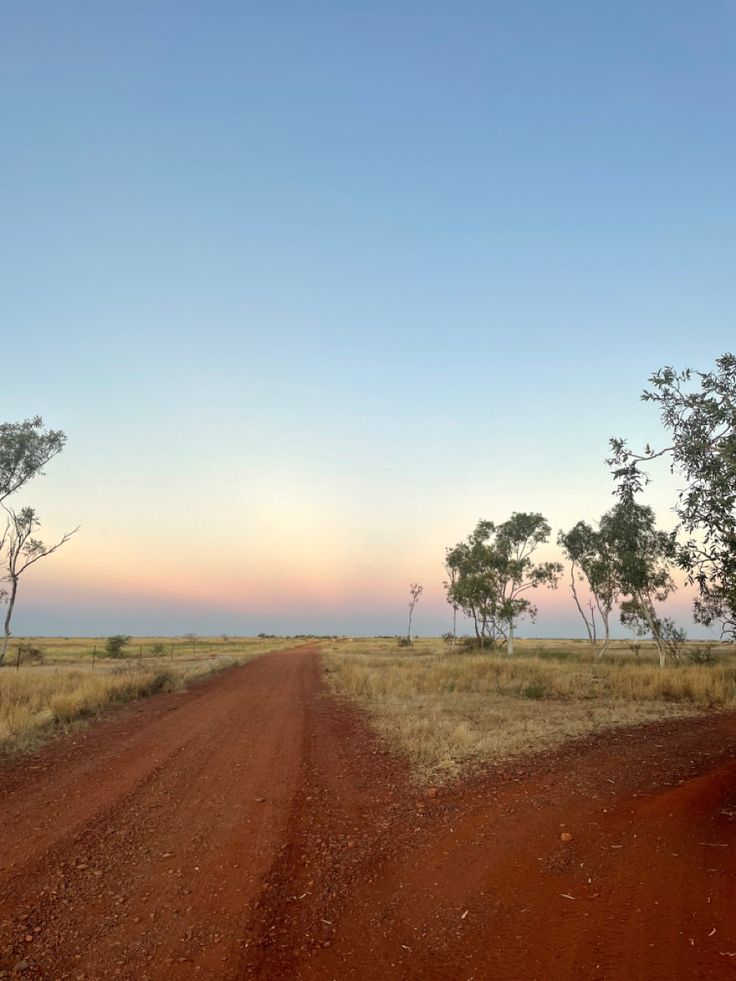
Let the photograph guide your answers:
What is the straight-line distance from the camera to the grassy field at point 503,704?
39.5ft

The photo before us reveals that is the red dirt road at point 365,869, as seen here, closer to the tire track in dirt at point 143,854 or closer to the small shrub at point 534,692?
the tire track in dirt at point 143,854

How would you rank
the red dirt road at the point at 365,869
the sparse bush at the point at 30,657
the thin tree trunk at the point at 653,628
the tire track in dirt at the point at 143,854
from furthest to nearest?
the sparse bush at the point at 30,657 < the thin tree trunk at the point at 653,628 < the tire track in dirt at the point at 143,854 < the red dirt road at the point at 365,869

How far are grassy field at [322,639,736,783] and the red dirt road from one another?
122 cm

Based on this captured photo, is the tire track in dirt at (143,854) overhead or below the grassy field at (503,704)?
overhead

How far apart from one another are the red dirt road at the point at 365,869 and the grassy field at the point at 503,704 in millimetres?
1225

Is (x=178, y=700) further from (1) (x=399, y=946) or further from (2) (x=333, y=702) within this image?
(1) (x=399, y=946)

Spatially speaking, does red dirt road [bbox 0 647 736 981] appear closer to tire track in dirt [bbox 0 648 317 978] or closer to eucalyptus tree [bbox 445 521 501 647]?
tire track in dirt [bbox 0 648 317 978]

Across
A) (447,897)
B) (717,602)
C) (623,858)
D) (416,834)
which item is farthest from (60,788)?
(717,602)

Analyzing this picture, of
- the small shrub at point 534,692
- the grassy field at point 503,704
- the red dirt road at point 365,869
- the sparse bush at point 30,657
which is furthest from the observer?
the sparse bush at point 30,657

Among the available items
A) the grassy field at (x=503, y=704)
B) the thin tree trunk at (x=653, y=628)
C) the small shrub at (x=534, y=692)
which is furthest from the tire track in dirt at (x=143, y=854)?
the thin tree trunk at (x=653, y=628)

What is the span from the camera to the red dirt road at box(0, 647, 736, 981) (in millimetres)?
4645

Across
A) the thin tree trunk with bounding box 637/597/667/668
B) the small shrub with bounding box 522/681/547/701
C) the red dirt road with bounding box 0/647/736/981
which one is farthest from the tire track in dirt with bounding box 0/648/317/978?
the thin tree trunk with bounding box 637/597/667/668

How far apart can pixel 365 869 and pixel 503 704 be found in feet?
44.3

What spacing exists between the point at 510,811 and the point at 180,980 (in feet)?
16.7
